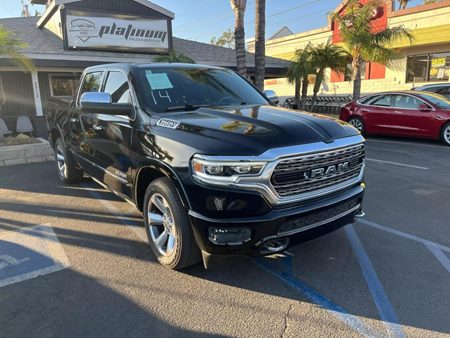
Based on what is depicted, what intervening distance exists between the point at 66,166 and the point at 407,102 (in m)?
9.61

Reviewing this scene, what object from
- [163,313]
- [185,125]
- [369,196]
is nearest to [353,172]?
[185,125]

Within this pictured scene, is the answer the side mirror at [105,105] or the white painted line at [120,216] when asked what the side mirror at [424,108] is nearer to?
the white painted line at [120,216]

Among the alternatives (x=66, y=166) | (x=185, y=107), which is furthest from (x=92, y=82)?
(x=185, y=107)

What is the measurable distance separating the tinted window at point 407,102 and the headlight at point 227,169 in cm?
992

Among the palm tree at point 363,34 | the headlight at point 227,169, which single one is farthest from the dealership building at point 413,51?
the headlight at point 227,169

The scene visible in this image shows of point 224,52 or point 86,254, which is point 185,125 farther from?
point 224,52

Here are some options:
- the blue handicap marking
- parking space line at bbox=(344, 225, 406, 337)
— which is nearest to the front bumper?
Result: parking space line at bbox=(344, 225, 406, 337)

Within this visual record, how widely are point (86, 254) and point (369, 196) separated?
4162 mm

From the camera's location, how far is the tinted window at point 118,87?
167 inches

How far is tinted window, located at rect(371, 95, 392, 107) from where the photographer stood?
1185 centimetres

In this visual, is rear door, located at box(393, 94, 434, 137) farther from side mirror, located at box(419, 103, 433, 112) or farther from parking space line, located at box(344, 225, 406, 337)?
parking space line, located at box(344, 225, 406, 337)

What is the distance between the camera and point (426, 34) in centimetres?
1880

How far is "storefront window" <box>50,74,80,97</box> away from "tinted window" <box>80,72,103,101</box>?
38.7ft

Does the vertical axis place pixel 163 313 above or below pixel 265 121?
below
